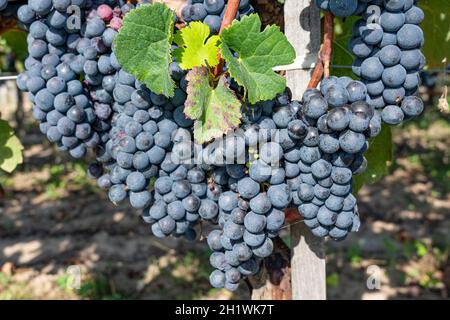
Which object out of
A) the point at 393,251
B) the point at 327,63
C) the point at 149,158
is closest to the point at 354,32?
the point at 327,63

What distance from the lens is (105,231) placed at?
14.6 ft

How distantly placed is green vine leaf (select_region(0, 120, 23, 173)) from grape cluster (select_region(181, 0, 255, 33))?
96 centimetres

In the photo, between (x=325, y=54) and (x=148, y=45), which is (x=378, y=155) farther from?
(x=148, y=45)

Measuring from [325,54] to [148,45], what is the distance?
0.48 m

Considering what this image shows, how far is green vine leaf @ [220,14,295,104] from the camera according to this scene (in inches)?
49.8

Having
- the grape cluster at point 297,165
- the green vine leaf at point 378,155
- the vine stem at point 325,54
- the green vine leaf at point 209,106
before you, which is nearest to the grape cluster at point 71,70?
the green vine leaf at point 209,106

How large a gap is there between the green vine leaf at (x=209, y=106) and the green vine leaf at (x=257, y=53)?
0.06 m

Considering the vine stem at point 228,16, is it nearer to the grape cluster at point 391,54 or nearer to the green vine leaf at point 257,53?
the green vine leaf at point 257,53

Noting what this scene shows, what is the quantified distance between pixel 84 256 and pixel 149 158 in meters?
2.79

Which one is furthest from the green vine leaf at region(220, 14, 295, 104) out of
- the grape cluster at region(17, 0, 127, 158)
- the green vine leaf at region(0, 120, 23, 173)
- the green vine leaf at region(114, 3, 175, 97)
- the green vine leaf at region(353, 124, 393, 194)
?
the green vine leaf at region(0, 120, 23, 173)

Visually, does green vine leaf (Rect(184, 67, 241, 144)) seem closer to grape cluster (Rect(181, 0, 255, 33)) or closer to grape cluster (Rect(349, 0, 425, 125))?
grape cluster (Rect(181, 0, 255, 33))

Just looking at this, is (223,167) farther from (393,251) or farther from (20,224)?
(20,224)

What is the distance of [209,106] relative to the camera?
1.32 meters

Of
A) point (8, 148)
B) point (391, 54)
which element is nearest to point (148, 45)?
point (391, 54)
